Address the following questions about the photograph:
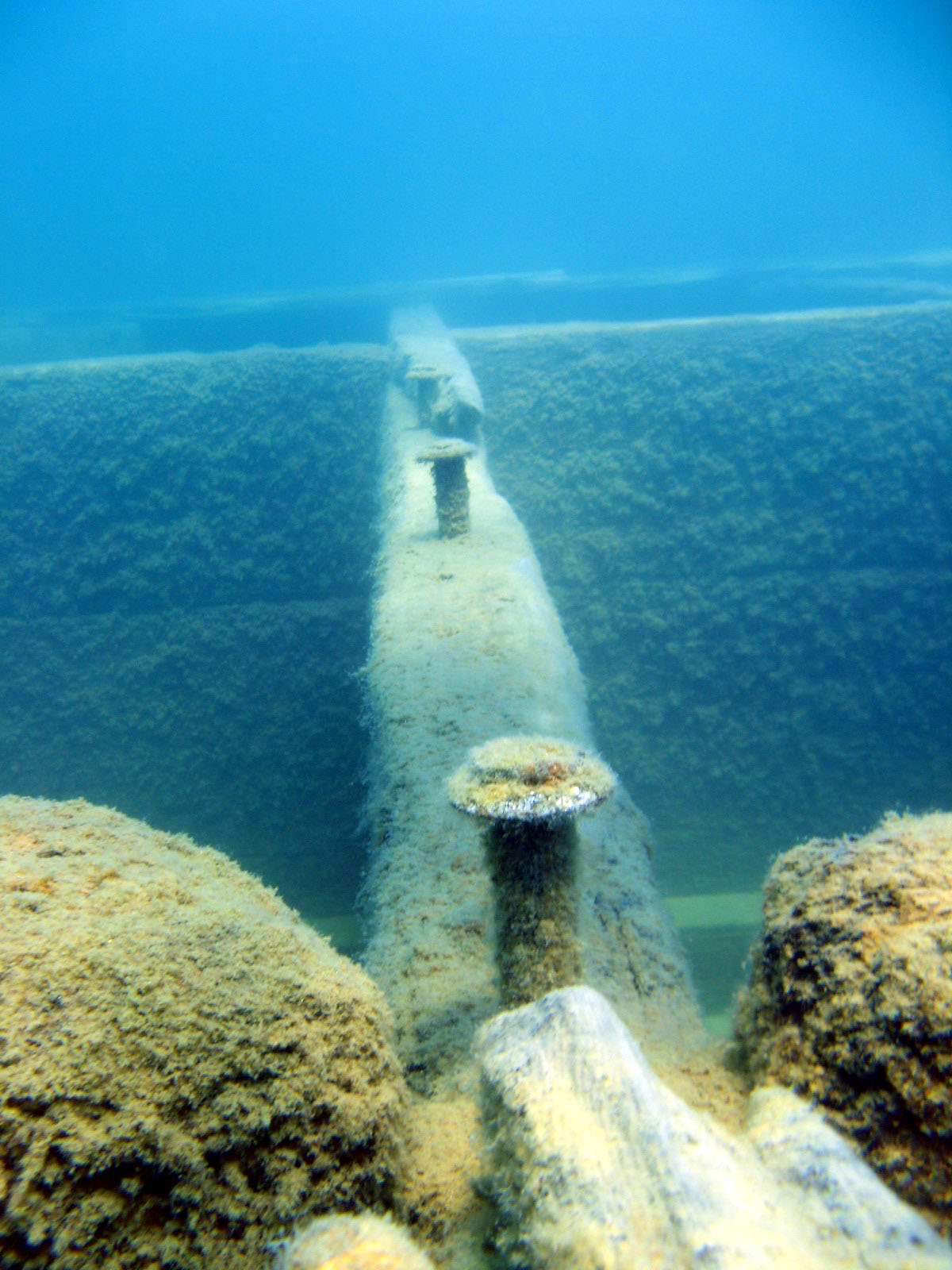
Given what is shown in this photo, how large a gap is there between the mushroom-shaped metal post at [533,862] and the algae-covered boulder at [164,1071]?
0.39 m

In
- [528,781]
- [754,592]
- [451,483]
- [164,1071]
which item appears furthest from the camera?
[754,592]

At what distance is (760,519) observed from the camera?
5.55 m

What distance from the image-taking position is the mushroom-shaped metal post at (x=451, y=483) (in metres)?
3.58

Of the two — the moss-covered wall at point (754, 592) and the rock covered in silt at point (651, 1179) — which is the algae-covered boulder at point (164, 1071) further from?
the moss-covered wall at point (754, 592)

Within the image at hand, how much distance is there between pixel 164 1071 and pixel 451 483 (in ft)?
10.3

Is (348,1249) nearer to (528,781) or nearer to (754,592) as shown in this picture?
(528,781)

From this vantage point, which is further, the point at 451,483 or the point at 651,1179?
the point at 451,483

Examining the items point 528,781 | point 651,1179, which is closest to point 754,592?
point 528,781

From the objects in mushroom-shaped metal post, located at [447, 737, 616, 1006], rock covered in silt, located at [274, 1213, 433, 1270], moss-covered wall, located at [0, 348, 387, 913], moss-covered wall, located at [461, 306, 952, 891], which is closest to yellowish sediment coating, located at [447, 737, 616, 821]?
mushroom-shaped metal post, located at [447, 737, 616, 1006]

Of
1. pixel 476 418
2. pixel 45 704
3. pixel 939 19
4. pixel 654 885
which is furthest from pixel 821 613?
pixel 939 19

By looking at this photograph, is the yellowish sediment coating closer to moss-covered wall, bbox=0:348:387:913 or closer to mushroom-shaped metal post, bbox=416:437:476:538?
mushroom-shaped metal post, bbox=416:437:476:538

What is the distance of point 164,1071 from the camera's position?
94 centimetres

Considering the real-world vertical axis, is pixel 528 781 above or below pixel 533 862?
above

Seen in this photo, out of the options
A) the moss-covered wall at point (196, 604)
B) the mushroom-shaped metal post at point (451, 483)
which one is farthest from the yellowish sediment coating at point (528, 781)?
the moss-covered wall at point (196, 604)
